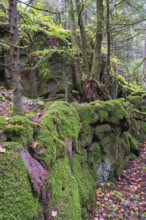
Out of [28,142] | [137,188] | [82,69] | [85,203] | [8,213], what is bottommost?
[137,188]

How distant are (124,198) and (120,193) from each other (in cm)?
21

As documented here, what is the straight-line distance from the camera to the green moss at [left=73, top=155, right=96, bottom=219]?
419 centimetres

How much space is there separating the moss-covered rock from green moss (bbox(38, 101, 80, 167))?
0.69 meters

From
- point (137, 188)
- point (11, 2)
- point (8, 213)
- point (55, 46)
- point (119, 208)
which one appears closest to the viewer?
point (8, 213)

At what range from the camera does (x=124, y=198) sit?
5219mm

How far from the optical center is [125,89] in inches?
426

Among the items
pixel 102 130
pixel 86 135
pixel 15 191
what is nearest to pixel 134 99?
pixel 102 130

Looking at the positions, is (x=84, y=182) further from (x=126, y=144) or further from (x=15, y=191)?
(x=126, y=144)

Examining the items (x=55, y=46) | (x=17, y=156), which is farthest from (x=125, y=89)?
(x=17, y=156)

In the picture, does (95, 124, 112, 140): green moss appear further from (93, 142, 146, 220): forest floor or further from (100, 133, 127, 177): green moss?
(93, 142, 146, 220): forest floor

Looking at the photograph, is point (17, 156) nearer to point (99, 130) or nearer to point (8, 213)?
point (8, 213)

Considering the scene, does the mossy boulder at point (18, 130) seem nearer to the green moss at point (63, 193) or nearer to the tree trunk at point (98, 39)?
the green moss at point (63, 193)

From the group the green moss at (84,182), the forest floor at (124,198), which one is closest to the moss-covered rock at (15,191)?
the green moss at (84,182)

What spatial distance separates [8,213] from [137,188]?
4.56 meters
